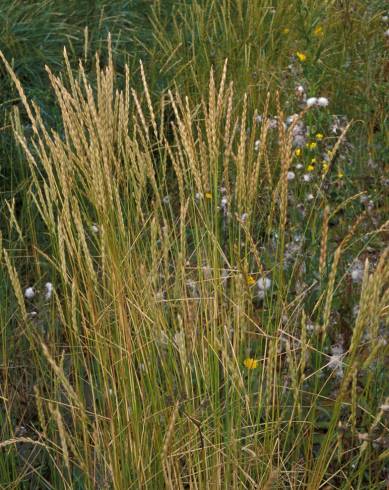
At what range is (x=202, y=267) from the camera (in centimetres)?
177

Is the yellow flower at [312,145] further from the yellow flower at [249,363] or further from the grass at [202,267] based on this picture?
the yellow flower at [249,363]

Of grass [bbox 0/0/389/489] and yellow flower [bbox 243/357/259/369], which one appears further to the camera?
yellow flower [bbox 243/357/259/369]

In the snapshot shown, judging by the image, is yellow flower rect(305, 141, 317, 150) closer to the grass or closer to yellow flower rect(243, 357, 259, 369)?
the grass

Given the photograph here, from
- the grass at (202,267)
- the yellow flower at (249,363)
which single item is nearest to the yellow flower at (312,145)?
the grass at (202,267)

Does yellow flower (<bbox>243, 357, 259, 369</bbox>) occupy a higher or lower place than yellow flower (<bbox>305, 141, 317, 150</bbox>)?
lower

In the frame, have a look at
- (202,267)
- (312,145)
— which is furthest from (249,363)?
(312,145)

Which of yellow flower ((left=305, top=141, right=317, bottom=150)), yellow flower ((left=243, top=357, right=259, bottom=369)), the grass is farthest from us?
yellow flower ((left=305, top=141, right=317, bottom=150))

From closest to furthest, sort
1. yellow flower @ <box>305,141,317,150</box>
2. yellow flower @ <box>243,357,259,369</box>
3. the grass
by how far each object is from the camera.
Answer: the grass
yellow flower @ <box>243,357,259,369</box>
yellow flower @ <box>305,141,317,150</box>

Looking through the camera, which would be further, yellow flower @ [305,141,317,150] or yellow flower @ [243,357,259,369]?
yellow flower @ [305,141,317,150]

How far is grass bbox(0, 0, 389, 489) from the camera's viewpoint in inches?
63.0

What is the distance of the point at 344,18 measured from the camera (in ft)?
13.7

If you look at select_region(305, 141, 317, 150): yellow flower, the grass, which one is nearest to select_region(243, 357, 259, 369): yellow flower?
the grass

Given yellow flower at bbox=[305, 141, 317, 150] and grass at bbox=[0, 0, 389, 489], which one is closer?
grass at bbox=[0, 0, 389, 489]

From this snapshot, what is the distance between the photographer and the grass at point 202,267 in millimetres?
1601
